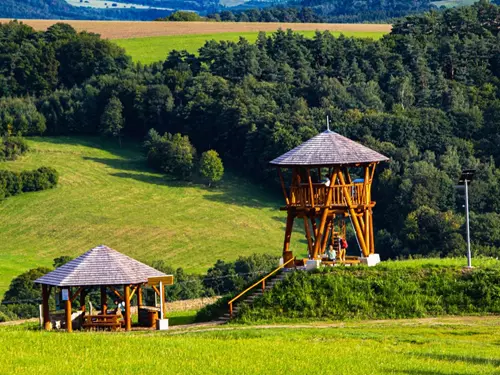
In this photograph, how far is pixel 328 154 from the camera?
53719 mm

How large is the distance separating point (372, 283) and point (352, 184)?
4793 mm

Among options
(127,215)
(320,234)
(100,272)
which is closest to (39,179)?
(127,215)

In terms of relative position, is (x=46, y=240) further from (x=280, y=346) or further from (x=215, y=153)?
(x=280, y=346)

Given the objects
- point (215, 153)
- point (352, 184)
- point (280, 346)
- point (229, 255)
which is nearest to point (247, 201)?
point (215, 153)

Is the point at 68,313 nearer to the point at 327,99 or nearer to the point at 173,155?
the point at 173,155

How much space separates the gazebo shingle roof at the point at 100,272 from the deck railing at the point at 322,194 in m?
7.27

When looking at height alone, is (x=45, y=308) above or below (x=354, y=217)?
below

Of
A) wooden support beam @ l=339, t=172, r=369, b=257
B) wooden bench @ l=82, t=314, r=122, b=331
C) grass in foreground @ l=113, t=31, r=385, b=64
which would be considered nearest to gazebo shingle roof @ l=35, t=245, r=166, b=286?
wooden bench @ l=82, t=314, r=122, b=331

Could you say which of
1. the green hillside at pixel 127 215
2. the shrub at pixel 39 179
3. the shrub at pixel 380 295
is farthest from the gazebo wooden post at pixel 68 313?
the shrub at pixel 39 179

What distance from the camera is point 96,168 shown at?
11075cm

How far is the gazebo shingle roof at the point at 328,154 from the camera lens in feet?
175

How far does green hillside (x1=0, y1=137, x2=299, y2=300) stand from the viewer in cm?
9275

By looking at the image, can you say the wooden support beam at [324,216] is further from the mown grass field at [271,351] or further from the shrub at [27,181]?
the shrub at [27,181]

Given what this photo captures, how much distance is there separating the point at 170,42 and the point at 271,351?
109 metres
